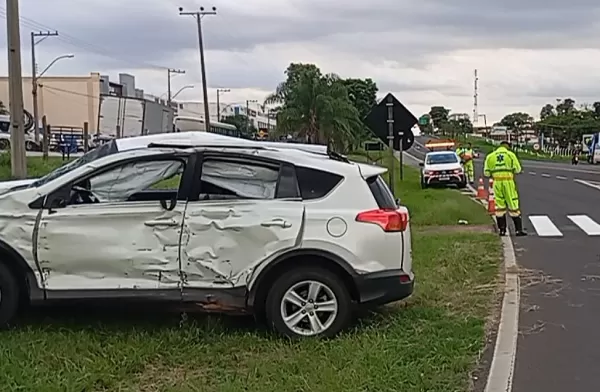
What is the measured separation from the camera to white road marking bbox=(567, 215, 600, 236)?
1626 centimetres

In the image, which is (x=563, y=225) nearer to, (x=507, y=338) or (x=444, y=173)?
(x=507, y=338)

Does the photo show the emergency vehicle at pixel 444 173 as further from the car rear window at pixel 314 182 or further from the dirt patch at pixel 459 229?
the car rear window at pixel 314 182

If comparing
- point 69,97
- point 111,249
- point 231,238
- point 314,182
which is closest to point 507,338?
point 314,182

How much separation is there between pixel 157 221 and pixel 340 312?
66.2 inches

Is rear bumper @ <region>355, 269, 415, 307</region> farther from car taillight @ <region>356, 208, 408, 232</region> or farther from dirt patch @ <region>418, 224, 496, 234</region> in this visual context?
dirt patch @ <region>418, 224, 496, 234</region>

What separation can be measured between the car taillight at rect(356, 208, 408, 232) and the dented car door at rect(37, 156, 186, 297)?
5.01 ft

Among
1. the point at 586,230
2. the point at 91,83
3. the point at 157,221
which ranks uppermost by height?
the point at 91,83

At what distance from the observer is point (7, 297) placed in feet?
23.4

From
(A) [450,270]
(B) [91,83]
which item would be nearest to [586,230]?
(A) [450,270]

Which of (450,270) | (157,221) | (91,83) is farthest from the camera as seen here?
(91,83)

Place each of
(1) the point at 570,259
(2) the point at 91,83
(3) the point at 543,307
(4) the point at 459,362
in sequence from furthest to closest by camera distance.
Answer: (2) the point at 91,83 → (1) the point at 570,259 → (3) the point at 543,307 → (4) the point at 459,362

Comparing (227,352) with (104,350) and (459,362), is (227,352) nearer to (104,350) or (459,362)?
(104,350)

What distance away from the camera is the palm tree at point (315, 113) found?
46406 mm

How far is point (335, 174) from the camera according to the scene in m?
7.48
